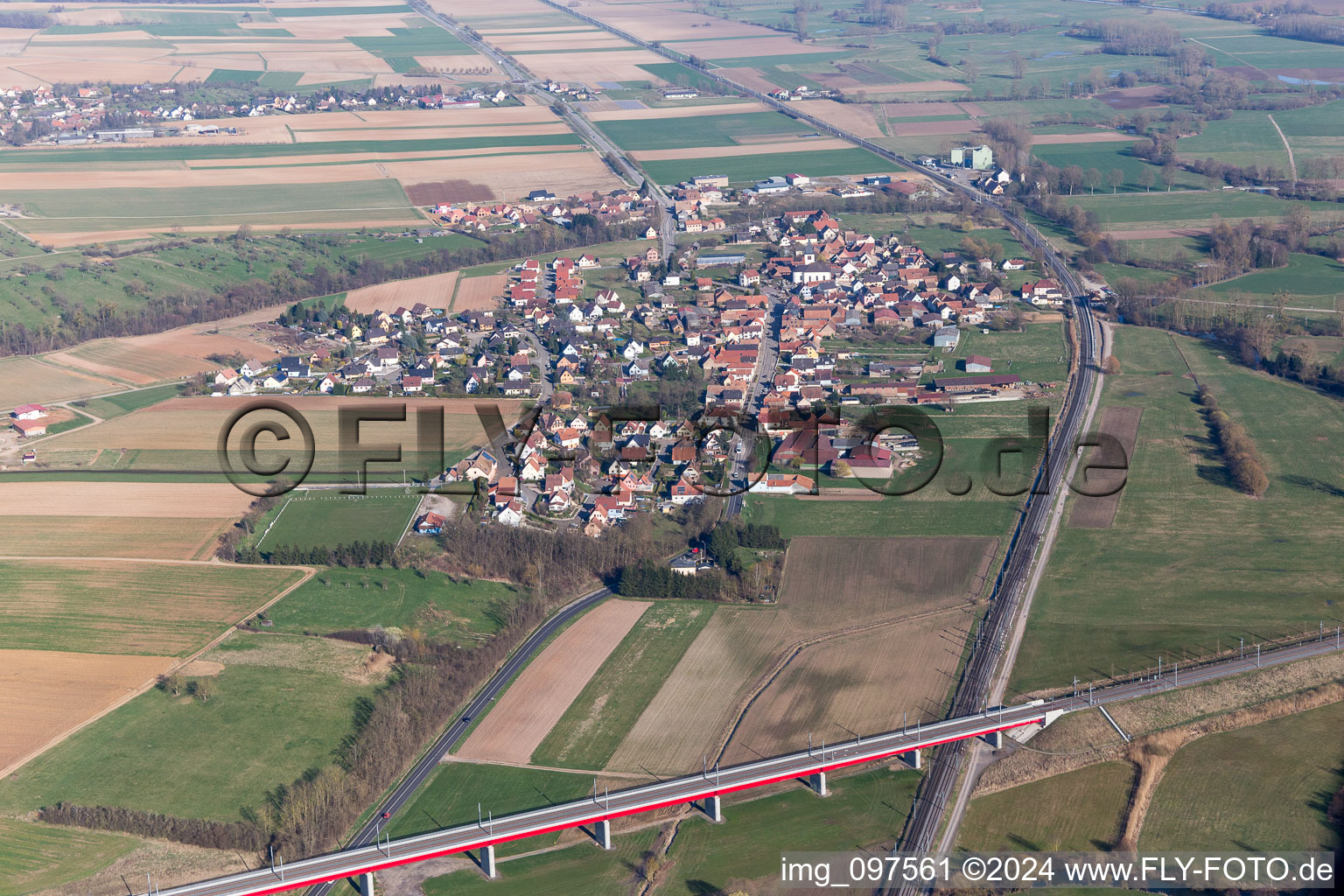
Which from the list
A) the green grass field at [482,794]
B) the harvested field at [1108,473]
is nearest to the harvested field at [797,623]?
the green grass field at [482,794]

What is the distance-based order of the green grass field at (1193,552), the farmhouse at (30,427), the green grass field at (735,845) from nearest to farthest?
the green grass field at (735,845)
the green grass field at (1193,552)
the farmhouse at (30,427)

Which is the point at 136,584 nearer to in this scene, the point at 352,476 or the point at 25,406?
the point at 352,476

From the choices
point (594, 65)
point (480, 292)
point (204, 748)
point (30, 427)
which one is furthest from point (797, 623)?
point (594, 65)

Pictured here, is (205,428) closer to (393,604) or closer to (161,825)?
(393,604)

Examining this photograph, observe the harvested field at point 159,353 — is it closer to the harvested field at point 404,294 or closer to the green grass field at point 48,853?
the harvested field at point 404,294

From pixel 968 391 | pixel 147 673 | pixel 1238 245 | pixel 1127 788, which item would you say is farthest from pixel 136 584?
pixel 1238 245

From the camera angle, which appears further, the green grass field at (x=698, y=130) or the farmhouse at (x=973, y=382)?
the green grass field at (x=698, y=130)
